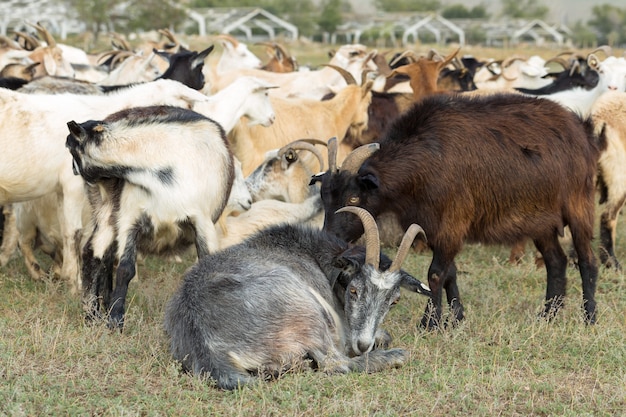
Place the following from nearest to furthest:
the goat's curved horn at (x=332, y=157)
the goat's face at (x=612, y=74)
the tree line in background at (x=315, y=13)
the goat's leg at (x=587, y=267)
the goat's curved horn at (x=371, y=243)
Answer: the goat's curved horn at (x=371, y=243)
the goat's curved horn at (x=332, y=157)
the goat's leg at (x=587, y=267)
the goat's face at (x=612, y=74)
the tree line in background at (x=315, y=13)

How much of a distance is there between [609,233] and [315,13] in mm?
89670

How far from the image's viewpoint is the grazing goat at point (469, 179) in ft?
20.3

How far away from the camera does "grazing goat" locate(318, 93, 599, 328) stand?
20.3ft

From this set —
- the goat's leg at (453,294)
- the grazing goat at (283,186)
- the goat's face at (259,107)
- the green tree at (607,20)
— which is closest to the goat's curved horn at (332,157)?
the goat's leg at (453,294)

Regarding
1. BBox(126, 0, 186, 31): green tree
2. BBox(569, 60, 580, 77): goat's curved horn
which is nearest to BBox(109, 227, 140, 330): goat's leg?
BBox(569, 60, 580, 77): goat's curved horn

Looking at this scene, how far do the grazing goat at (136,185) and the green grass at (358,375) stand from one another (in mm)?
423

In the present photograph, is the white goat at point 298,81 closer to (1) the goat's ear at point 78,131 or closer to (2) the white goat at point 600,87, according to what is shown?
(2) the white goat at point 600,87

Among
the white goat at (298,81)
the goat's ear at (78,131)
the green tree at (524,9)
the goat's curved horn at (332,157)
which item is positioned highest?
the goat's ear at (78,131)

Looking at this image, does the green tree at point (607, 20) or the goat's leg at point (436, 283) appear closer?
the goat's leg at point (436, 283)

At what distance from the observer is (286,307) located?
5246mm

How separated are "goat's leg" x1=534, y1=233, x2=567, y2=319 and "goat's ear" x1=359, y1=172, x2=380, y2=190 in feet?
4.59

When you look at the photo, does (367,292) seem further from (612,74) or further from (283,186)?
(612,74)

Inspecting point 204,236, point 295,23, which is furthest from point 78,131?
point 295,23

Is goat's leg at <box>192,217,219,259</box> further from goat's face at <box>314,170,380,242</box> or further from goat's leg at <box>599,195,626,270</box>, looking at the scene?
goat's leg at <box>599,195,626,270</box>
